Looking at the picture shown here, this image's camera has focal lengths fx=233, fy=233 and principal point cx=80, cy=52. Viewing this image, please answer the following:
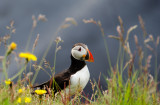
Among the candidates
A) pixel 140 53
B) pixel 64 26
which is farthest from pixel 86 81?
pixel 140 53

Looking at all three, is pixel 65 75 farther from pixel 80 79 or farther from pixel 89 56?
pixel 89 56

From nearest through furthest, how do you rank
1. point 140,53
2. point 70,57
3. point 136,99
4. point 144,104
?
1. point 140,53
2. point 144,104
3. point 136,99
4. point 70,57

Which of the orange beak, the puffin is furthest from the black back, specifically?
the orange beak

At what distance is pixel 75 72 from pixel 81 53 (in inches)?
18.9

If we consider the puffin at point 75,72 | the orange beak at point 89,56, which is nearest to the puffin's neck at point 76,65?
the puffin at point 75,72

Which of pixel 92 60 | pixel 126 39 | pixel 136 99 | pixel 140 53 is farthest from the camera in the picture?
pixel 92 60

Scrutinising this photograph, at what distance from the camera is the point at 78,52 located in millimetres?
5672

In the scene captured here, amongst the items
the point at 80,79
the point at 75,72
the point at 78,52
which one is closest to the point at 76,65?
the point at 75,72

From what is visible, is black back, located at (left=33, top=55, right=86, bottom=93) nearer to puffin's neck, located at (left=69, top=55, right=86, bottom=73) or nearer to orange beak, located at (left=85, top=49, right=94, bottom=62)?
puffin's neck, located at (left=69, top=55, right=86, bottom=73)

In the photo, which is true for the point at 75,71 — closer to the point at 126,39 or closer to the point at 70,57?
the point at 70,57

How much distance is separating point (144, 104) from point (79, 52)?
9.81 ft

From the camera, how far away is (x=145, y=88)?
288 cm

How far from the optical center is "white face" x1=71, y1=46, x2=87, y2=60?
221 inches

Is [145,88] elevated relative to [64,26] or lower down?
lower down
